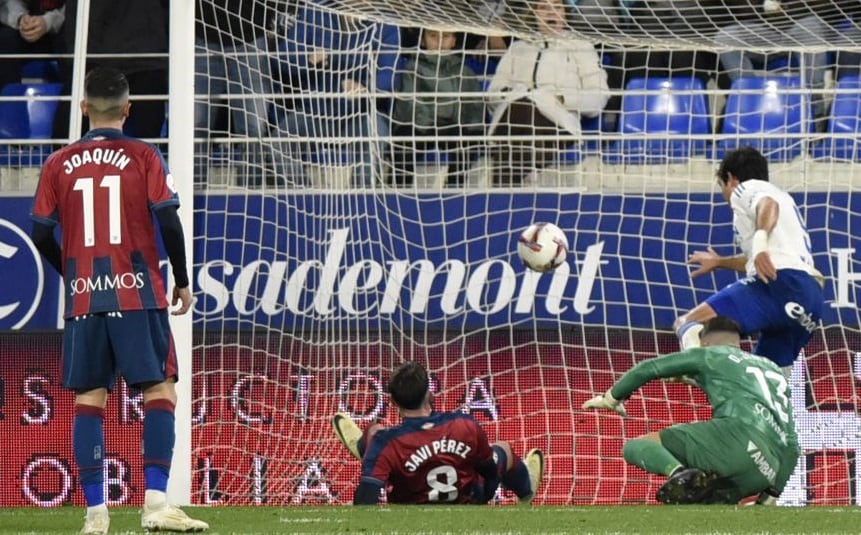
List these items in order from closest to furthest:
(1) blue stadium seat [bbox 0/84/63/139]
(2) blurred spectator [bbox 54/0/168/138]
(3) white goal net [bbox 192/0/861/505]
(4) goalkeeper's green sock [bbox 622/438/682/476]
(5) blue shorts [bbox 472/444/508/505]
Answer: (4) goalkeeper's green sock [bbox 622/438/682/476] < (5) blue shorts [bbox 472/444/508/505] < (3) white goal net [bbox 192/0/861/505] < (2) blurred spectator [bbox 54/0/168/138] < (1) blue stadium seat [bbox 0/84/63/139]

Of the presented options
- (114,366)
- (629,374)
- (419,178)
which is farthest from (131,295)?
(419,178)

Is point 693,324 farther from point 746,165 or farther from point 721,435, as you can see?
point 721,435

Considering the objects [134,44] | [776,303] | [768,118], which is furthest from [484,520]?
[134,44]

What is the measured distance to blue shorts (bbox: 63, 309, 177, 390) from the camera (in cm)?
559

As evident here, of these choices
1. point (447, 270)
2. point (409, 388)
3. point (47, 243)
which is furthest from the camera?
point (447, 270)

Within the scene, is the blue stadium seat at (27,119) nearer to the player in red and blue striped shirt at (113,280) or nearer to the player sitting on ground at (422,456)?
the player sitting on ground at (422,456)

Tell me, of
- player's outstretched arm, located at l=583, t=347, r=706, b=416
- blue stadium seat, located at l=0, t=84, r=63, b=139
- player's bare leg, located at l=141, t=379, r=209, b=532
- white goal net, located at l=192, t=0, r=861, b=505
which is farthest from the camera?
blue stadium seat, located at l=0, t=84, r=63, b=139

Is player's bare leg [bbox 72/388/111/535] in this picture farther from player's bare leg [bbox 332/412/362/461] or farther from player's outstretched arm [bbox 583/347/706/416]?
player's bare leg [bbox 332/412/362/461]

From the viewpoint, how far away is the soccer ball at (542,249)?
8664 mm

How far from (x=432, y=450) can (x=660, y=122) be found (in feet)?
13.3

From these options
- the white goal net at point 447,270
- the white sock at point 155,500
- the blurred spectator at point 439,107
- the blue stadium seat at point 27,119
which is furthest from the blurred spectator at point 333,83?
the white sock at point 155,500

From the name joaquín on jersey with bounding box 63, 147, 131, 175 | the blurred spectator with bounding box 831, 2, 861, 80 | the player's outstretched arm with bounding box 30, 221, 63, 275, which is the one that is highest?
the blurred spectator with bounding box 831, 2, 861, 80

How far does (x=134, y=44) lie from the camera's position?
11.1m

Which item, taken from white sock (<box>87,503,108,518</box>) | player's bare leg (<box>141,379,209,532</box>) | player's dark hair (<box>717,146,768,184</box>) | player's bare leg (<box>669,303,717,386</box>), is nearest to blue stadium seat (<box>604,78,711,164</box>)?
player's dark hair (<box>717,146,768,184</box>)
